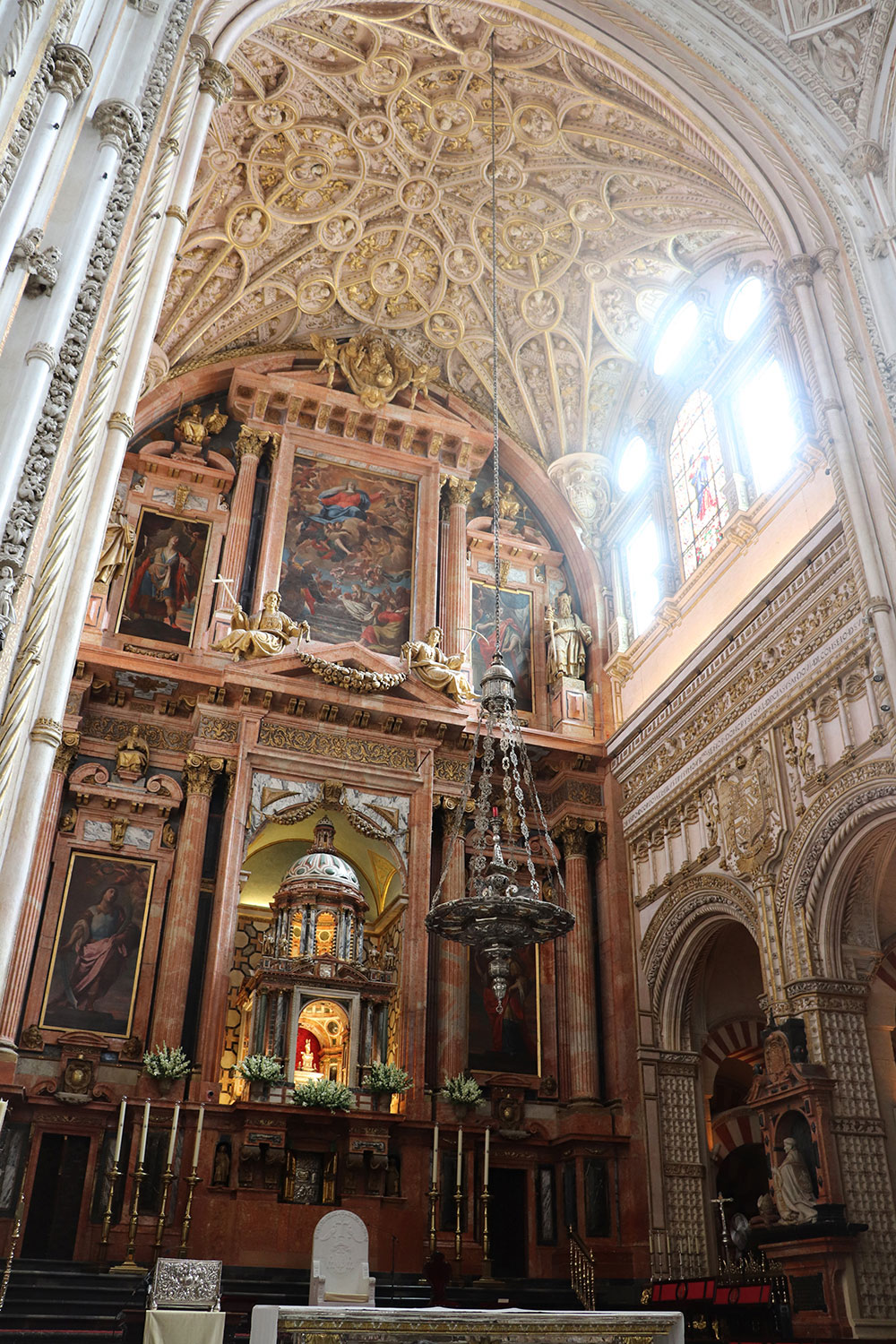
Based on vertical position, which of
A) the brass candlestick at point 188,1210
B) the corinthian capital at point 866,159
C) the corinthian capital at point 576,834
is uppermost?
the corinthian capital at point 866,159

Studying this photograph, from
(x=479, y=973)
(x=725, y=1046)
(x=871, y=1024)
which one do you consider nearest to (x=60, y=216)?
(x=871, y=1024)

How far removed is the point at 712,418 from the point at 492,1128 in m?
9.93

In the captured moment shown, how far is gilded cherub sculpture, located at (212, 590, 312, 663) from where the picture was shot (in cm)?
1539

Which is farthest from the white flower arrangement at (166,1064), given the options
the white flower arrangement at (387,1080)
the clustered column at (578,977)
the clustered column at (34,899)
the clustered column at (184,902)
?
the clustered column at (578,977)

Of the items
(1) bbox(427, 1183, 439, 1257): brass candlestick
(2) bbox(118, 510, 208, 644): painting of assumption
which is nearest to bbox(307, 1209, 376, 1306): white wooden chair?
(1) bbox(427, 1183, 439, 1257): brass candlestick

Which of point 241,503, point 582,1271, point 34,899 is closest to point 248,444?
point 241,503

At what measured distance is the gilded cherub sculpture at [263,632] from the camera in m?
15.4

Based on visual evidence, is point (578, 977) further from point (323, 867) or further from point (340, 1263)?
point (340, 1263)

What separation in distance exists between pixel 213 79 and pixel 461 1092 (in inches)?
450

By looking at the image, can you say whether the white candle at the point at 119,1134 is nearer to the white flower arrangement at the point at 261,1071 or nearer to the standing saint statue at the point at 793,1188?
the white flower arrangement at the point at 261,1071

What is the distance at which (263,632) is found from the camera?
15695mm

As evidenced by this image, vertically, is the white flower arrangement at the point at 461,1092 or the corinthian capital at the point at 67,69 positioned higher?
the corinthian capital at the point at 67,69

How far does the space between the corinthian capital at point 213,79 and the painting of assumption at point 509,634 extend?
9.06 metres

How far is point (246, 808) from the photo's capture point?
581 inches
